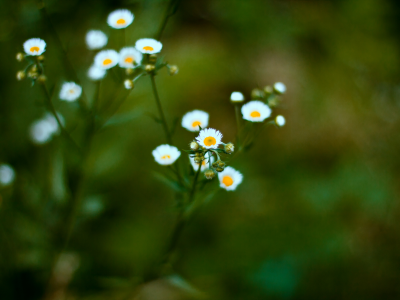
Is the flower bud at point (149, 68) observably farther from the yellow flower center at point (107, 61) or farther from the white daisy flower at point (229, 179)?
the white daisy flower at point (229, 179)

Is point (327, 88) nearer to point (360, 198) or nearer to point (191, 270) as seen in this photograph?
point (360, 198)

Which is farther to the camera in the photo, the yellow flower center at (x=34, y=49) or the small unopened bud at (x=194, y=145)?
the yellow flower center at (x=34, y=49)

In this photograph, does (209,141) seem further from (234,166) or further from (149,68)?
(234,166)

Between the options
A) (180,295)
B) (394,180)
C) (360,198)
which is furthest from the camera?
(394,180)

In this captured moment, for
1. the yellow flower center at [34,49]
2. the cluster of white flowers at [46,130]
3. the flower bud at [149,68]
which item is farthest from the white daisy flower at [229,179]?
the cluster of white flowers at [46,130]

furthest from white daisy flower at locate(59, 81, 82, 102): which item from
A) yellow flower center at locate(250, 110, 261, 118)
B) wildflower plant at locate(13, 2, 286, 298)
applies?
yellow flower center at locate(250, 110, 261, 118)

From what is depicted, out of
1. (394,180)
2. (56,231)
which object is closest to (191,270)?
(56,231)

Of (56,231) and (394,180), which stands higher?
(394,180)
